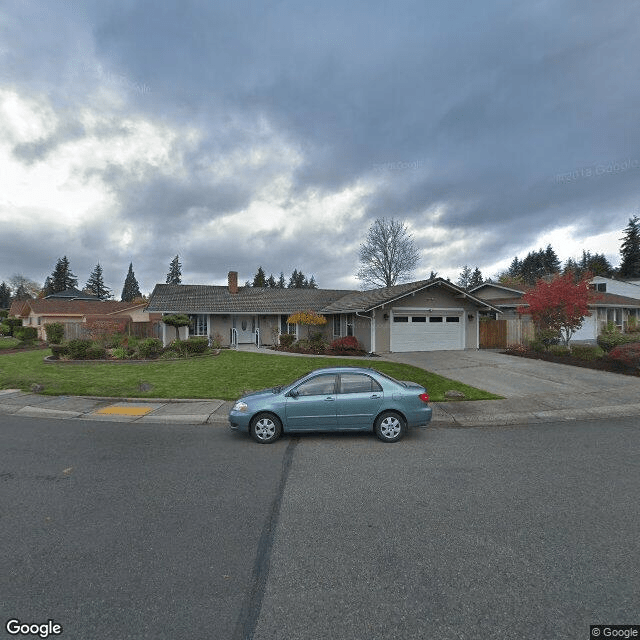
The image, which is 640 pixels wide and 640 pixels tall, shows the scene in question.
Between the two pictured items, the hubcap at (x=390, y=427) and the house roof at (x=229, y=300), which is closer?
the hubcap at (x=390, y=427)

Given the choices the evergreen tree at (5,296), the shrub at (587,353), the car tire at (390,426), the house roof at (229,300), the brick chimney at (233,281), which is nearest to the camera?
the car tire at (390,426)

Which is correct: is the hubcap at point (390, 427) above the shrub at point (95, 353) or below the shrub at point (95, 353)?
below

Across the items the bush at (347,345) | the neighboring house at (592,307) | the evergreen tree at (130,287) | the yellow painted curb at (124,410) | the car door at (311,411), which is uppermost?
the evergreen tree at (130,287)

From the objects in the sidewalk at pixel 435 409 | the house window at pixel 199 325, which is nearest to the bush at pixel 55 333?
the house window at pixel 199 325

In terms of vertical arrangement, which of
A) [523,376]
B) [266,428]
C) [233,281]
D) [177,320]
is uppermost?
→ [233,281]

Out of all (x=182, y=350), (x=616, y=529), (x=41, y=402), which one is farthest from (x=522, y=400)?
(x=182, y=350)

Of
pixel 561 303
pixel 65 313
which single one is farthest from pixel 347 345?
pixel 65 313

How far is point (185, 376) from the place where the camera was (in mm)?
12789

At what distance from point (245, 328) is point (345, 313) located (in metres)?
7.89

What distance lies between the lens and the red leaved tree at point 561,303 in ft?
55.1

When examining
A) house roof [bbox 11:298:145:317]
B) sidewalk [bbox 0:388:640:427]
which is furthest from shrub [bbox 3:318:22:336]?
sidewalk [bbox 0:388:640:427]

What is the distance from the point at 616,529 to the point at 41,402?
12537mm

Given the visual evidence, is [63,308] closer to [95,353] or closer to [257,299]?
[257,299]

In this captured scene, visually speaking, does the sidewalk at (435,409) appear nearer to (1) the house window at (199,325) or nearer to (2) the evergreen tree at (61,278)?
(1) the house window at (199,325)
